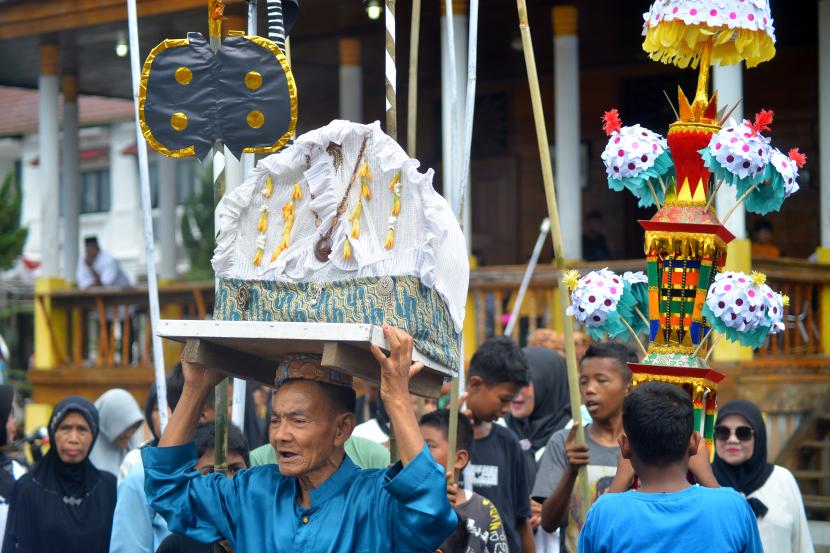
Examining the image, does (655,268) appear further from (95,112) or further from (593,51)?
(95,112)

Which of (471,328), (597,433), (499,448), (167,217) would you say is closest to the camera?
(597,433)

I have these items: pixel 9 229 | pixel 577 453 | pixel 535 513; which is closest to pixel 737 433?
pixel 535 513

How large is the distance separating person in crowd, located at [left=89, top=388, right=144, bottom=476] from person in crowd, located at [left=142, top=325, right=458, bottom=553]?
376 cm

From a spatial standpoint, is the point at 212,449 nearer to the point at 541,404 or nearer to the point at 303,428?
the point at 303,428

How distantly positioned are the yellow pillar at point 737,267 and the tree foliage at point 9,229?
21.7 meters

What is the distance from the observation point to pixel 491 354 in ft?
20.2

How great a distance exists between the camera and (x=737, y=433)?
240 inches

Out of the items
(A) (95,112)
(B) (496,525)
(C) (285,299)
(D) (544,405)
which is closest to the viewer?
(C) (285,299)

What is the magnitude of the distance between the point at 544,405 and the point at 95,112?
29182mm

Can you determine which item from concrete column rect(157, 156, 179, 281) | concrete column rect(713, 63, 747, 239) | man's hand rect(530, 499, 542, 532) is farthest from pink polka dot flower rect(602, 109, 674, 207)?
concrete column rect(157, 156, 179, 281)

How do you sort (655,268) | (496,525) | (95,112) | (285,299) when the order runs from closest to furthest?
(285,299), (655,268), (496,525), (95,112)

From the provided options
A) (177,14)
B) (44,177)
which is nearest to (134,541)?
(177,14)

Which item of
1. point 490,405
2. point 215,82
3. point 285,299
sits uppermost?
point 215,82

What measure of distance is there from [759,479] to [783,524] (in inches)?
10.3
